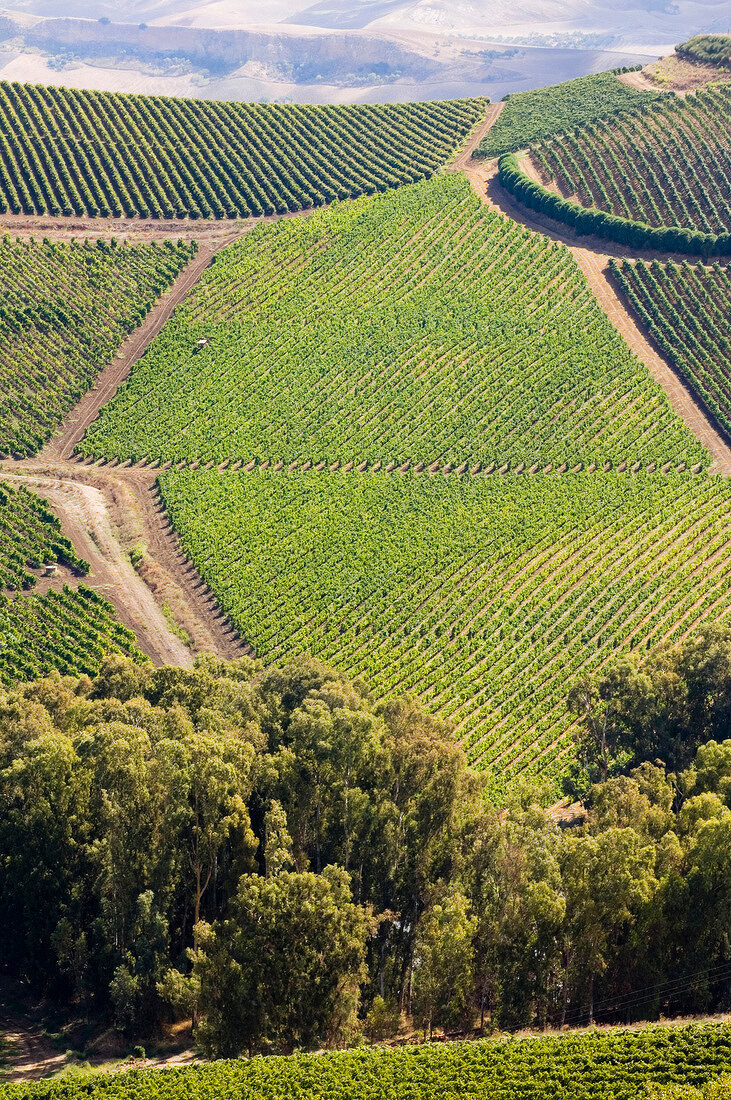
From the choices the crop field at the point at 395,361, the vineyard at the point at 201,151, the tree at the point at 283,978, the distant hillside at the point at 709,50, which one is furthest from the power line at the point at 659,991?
the distant hillside at the point at 709,50

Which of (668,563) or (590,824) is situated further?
(668,563)

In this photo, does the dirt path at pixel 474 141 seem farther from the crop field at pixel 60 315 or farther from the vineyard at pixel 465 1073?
the vineyard at pixel 465 1073

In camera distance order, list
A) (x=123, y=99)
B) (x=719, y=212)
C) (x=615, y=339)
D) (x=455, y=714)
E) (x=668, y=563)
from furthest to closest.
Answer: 1. (x=123, y=99)
2. (x=719, y=212)
3. (x=615, y=339)
4. (x=668, y=563)
5. (x=455, y=714)

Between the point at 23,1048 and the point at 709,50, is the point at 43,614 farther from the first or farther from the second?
the point at 709,50

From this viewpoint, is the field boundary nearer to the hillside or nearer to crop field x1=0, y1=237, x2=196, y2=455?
the hillside

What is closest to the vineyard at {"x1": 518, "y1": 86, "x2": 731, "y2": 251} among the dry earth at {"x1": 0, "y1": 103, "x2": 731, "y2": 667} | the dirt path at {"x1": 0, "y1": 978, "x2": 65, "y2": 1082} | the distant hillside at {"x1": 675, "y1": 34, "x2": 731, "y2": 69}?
the dry earth at {"x1": 0, "y1": 103, "x2": 731, "y2": 667}

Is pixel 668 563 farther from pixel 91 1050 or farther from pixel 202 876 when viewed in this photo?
pixel 91 1050

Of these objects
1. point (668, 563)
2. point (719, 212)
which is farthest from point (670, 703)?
point (719, 212)
